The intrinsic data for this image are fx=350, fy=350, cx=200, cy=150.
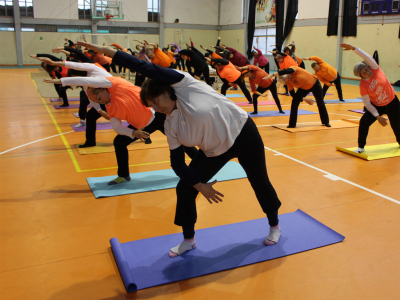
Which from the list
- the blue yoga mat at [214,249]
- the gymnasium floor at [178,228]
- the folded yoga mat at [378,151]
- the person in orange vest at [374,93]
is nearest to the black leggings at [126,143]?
the gymnasium floor at [178,228]

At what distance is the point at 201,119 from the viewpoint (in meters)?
2.12

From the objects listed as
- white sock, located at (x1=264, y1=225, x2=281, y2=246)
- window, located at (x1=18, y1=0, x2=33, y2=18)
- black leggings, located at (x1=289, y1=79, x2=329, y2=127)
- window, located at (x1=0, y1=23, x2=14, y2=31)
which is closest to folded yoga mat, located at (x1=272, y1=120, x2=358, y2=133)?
black leggings, located at (x1=289, y1=79, x2=329, y2=127)

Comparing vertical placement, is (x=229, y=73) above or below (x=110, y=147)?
above

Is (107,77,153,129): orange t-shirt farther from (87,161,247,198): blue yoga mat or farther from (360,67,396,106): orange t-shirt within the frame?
(360,67,396,106): orange t-shirt

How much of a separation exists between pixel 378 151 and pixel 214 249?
12.4ft

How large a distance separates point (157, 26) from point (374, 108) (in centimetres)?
2150

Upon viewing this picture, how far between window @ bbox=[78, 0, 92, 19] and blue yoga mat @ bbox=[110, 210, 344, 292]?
893 inches

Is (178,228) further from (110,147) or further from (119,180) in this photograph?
(110,147)

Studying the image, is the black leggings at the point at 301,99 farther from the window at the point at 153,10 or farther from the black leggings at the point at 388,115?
the window at the point at 153,10

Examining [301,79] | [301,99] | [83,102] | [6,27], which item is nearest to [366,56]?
[301,79]

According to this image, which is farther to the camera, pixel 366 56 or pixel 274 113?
pixel 274 113

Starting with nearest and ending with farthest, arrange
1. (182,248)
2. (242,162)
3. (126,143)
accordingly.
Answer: (242,162) < (182,248) < (126,143)

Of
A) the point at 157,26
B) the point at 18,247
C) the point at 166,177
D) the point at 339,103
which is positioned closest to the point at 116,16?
the point at 157,26

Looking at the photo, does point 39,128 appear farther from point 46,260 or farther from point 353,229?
point 353,229
